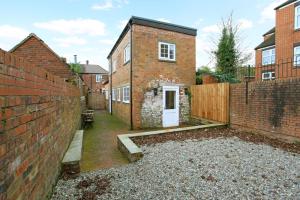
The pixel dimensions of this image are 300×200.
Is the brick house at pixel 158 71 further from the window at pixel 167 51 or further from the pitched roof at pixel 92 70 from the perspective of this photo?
the pitched roof at pixel 92 70

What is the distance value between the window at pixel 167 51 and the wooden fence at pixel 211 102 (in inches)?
94.7

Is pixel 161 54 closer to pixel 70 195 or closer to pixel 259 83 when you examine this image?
pixel 259 83

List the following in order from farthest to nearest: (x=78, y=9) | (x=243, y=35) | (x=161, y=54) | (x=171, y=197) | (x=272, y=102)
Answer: (x=243, y=35)
(x=161, y=54)
(x=78, y=9)
(x=272, y=102)
(x=171, y=197)

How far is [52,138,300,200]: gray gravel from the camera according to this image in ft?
11.5

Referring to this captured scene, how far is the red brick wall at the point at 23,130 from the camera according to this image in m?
1.69

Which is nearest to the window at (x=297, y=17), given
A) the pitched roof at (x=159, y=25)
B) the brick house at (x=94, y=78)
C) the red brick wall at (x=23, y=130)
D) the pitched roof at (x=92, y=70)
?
the pitched roof at (x=159, y=25)

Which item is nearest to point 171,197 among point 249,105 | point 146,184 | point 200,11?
point 146,184

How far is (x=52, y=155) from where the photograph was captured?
3.58 metres

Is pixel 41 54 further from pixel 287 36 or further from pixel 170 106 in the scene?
pixel 287 36

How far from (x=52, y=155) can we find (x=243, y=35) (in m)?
22.7

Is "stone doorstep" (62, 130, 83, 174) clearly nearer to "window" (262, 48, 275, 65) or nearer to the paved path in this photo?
the paved path

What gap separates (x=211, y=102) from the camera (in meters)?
10.4

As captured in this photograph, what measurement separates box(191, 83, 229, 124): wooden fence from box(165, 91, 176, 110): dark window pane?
1.30 meters

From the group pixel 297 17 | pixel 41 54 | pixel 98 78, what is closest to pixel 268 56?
pixel 297 17
